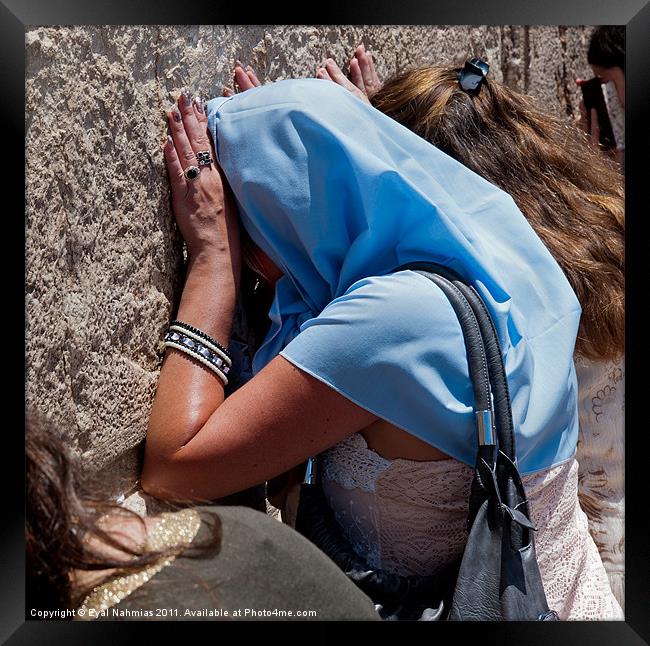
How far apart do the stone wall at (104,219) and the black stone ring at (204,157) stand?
0.07 meters

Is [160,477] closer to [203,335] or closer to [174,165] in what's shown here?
[203,335]

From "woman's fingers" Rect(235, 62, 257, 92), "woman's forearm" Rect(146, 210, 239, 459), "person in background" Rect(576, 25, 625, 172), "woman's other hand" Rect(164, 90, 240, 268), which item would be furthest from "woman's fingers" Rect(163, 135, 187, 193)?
"person in background" Rect(576, 25, 625, 172)

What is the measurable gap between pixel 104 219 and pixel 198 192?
0.21 m

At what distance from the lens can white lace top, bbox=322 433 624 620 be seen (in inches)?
54.1

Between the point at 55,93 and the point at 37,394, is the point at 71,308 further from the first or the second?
the point at 55,93

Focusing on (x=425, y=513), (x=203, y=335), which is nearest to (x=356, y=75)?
(x=203, y=335)

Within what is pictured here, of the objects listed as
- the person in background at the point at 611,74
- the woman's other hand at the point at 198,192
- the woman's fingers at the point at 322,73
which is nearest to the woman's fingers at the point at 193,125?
the woman's other hand at the point at 198,192

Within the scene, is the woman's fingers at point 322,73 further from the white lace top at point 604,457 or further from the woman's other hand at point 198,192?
the white lace top at point 604,457

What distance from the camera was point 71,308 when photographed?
1.31 m

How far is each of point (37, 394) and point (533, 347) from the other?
0.84 m

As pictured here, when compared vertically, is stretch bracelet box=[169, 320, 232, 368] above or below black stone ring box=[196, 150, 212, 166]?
below

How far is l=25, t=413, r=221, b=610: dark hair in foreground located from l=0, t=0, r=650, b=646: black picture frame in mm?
103

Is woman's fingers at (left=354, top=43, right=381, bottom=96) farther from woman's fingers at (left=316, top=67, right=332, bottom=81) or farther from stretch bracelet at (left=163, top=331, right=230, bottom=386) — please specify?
stretch bracelet at (left=163, top=331, right=230, bottom=386)

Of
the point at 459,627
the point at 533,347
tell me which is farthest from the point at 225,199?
the point at 459,627
